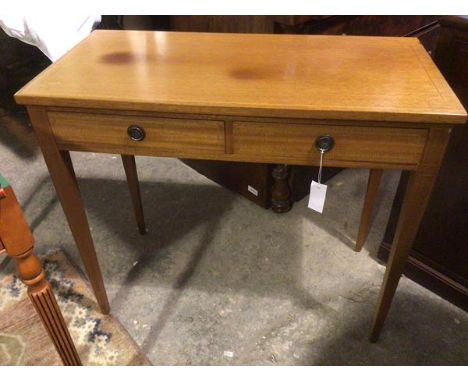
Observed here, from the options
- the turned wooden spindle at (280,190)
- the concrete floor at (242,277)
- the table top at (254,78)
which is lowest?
the concrete floor at (242,277)

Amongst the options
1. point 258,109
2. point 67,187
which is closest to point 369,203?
point 258,109

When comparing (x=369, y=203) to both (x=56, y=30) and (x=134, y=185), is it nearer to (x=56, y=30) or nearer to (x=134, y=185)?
(x=134, y=185)

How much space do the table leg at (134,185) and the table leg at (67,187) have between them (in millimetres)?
316

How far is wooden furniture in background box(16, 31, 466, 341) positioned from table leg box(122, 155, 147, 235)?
0.34 metres

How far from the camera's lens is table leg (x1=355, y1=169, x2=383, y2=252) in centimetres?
116

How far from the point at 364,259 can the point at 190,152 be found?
2.60 feet

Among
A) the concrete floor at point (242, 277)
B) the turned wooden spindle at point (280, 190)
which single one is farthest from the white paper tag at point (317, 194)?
the turned wooden spindle at point (280, 190)

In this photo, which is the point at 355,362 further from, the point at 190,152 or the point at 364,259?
the point at 190,152

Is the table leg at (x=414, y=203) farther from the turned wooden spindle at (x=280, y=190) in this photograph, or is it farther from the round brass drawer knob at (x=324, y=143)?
the turned wooden spindle at (x=280, y=190)

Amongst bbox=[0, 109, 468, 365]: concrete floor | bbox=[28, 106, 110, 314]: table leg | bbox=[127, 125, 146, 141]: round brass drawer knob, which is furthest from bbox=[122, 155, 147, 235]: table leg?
bbox=[127, 125, 146, 141]: round brass drawer knob

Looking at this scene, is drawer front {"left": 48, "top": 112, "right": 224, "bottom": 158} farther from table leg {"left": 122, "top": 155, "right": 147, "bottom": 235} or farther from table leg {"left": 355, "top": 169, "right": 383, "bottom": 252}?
table leg {"left": 355, "top": 169, "right": 383, "bottom": 252}

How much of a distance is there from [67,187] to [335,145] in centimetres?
57

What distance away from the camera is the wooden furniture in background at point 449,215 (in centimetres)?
88

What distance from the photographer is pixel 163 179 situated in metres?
1.71
